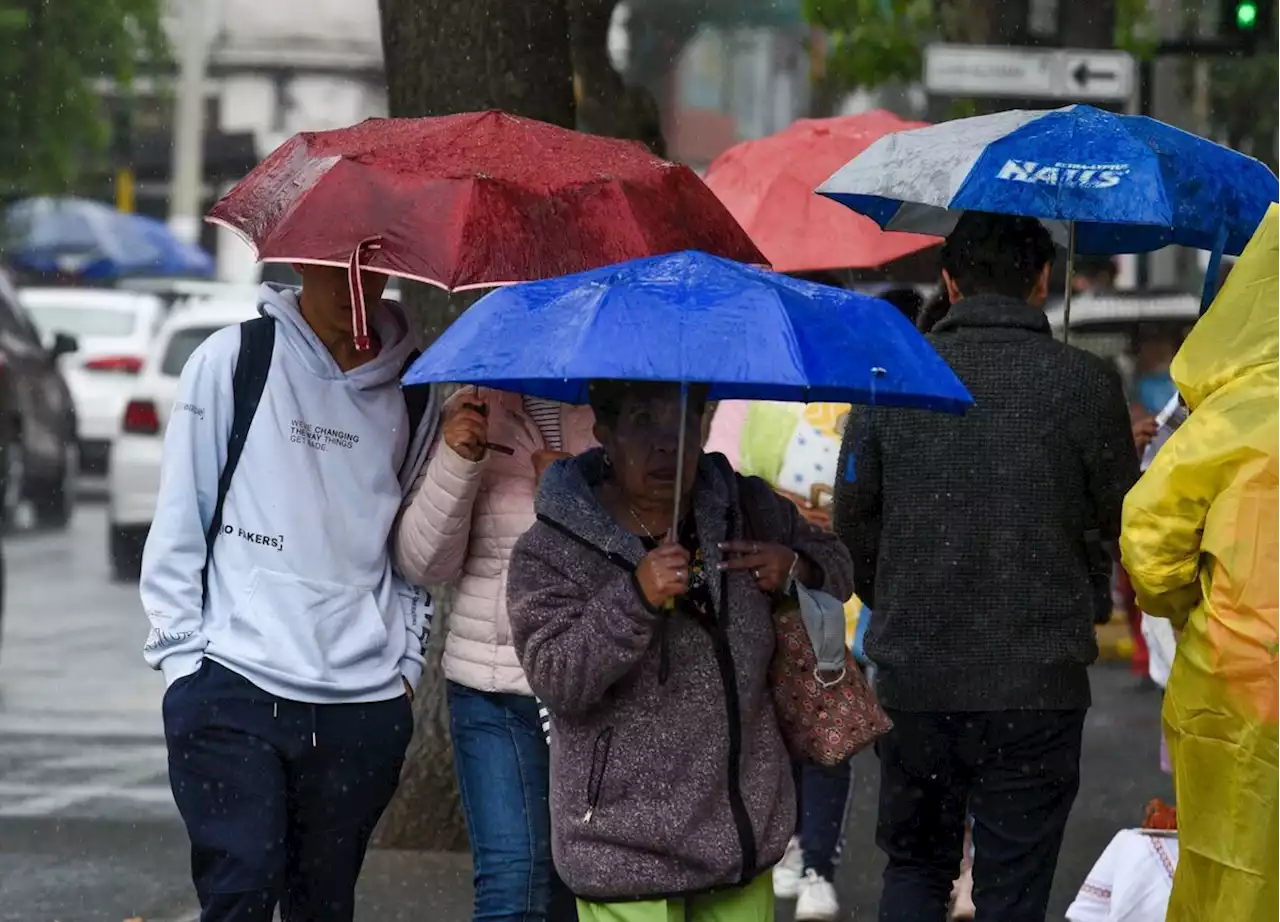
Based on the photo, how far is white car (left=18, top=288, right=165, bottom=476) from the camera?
22.6 m

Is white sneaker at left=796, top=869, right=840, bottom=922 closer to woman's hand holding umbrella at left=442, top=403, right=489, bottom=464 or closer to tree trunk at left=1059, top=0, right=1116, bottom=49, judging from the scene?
woman's hand holding umbrella at left=442, top=403, right=489, bottom=464

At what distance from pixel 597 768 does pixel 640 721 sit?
0.12m

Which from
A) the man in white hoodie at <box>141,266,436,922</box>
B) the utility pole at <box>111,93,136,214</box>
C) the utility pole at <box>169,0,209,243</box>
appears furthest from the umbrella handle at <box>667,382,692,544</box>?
the utility pole at <box>111,93,136,214</box>

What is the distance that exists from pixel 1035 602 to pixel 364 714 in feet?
4.90

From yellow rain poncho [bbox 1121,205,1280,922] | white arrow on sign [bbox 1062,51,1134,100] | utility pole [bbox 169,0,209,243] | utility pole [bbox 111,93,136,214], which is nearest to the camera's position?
yellow rain poncho [bbox 1121,205,1280,922]

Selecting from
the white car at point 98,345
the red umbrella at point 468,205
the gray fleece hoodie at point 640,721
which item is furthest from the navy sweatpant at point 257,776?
the white car at point 98,345

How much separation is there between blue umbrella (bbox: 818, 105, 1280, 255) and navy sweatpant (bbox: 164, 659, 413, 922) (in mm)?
1723

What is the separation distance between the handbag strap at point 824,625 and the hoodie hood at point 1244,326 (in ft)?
3.09

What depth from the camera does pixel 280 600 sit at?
4762 millimetres

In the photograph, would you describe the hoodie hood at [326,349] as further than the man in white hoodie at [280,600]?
Yes

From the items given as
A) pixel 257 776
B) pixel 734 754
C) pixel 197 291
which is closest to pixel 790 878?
pixel 257 776

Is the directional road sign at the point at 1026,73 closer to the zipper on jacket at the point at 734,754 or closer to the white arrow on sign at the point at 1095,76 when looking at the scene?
the white arrow on sign at the point at 1095,76

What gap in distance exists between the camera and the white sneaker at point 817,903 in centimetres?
709

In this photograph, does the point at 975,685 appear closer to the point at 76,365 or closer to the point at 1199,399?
the point at 1199,399
